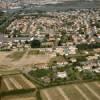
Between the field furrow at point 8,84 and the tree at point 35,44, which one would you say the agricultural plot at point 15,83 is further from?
the tree at point 35,44

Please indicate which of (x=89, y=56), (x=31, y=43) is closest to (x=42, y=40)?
(x=31, y=43)

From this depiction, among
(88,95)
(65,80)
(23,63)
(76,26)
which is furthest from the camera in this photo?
(76,26)

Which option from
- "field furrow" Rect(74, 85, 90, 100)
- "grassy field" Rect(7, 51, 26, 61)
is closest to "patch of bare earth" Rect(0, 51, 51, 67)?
"grassy field" Rect(7, 51, 26, 61)

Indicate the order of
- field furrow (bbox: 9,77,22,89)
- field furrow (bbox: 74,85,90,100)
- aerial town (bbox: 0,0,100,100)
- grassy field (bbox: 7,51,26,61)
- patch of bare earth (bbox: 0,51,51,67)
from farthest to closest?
grassy field (bbox: 7,51,26,61), patch of bare earth (bbox: 0,51,51,67), field furrow (bbox: 9,77,22,89), aerial town (bbox: 0,0,100,100), field furrow (bbox: 74,85,90,100)

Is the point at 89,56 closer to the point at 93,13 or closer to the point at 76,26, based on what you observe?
the point at 76,26

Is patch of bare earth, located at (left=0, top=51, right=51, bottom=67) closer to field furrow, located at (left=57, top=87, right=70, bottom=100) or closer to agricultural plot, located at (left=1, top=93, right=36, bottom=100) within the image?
field furrow, located at (left=57, top=87, right=70, bottom=100)

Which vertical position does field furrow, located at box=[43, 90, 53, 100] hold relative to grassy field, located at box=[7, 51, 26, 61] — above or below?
above

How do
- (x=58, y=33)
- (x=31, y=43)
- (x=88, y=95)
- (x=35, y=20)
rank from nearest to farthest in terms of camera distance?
(x=88, y=95), (x=31, y=43), (x=58, y=33), (x=35, y=20)


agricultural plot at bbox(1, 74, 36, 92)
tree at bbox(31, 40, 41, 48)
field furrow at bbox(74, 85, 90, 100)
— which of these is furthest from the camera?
tree at bbox(31, 40, 41, 48)
